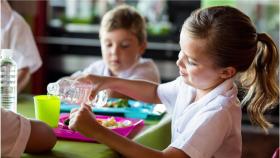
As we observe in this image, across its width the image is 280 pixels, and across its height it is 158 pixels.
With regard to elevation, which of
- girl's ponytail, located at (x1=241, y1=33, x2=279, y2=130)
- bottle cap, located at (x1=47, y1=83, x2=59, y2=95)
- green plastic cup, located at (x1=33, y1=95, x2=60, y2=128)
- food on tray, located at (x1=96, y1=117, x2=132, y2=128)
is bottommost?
food on tray, located at (x1=96, y1=117, x2=132, y2=128)

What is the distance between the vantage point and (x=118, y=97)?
1828 mm

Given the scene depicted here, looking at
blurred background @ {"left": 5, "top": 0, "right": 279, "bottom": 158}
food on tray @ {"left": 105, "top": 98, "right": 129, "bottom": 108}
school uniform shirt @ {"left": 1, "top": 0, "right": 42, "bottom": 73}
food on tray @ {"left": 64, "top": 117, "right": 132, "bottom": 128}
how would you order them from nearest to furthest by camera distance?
food on tray @ {"left": 64, "top": 117, "right": 132, "bottom": 128}
food on tray @ {"left": 105, "top": 98, "right": 129, "bottom": 108}
school uniform shirt @ {"left": 1, "top": 0, "right": 42, "bottom": 73}
blurred background @ {"left": 5, "top": 0, "right": 279, "bottom": 158}

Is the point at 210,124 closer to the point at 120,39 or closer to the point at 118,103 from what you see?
the point at 118,103

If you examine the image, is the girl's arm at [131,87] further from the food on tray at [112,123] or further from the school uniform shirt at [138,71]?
the school uniform shirt at [138,71]

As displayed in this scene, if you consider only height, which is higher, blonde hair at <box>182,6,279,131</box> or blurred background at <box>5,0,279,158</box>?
blonde hair at <box>182,6,279,131</box>

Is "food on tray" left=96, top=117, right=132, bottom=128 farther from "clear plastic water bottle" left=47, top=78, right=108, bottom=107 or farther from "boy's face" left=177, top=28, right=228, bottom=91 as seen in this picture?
"boy's face" left=177, top=28, right=228, bottom=91

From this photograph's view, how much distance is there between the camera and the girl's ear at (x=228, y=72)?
1300 millimetres

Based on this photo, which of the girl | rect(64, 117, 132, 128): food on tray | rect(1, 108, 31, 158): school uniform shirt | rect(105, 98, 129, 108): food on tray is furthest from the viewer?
rect(105, 98, 129, 108): food on tray

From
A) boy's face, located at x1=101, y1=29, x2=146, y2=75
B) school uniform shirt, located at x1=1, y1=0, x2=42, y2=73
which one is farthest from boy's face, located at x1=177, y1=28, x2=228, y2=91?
school uniform shirt, located at x1=1, y1=0, x2=42, y2=73

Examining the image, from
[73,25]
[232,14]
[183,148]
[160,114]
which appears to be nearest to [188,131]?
[183,148]

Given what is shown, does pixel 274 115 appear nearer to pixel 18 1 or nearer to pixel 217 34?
pixel 18 1

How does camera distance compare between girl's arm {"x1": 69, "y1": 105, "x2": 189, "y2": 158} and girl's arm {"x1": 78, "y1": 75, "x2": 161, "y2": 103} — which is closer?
girl's arm {"x1": 69, "y1": 105, "x2": 189, "y2": 158}

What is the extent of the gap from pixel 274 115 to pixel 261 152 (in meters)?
0.42

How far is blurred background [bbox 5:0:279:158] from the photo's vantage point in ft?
13.0
